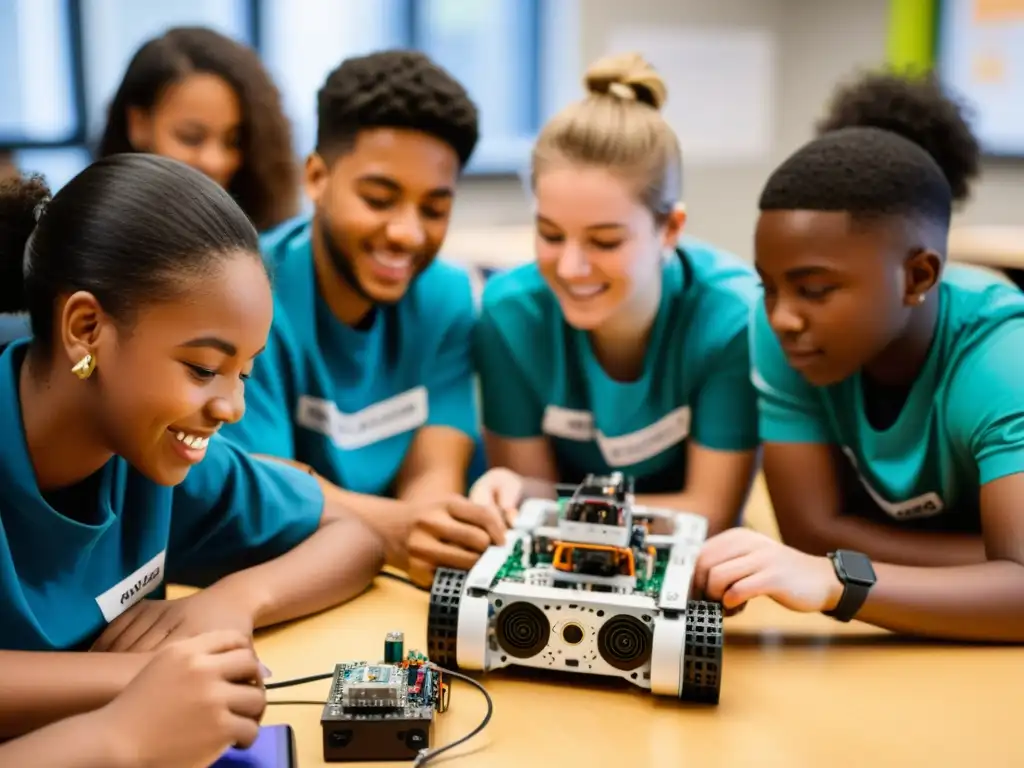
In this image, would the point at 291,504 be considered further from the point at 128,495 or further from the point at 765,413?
the point at 765,413

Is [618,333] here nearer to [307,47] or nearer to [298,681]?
[298,681]

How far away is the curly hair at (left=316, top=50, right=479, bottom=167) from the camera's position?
161 cm

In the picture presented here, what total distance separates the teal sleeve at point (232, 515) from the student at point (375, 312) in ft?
0.66

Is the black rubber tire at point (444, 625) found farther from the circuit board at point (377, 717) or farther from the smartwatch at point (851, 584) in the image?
the smartwatch at point (851, 584)

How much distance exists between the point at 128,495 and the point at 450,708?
40cm

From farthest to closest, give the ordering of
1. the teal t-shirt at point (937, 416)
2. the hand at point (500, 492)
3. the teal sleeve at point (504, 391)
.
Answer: the teal sleeve at point (504, 391), the hand at point (500, 492), the teal t-shirt at point (937, 416)

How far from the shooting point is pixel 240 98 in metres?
2.03

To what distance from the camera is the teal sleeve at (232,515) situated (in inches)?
47.2

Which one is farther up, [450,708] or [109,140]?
[109,140]

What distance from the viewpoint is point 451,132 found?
1636 mm

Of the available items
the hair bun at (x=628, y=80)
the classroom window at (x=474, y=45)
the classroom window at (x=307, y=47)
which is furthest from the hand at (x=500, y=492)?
the classroom window at (x=474, y=45)

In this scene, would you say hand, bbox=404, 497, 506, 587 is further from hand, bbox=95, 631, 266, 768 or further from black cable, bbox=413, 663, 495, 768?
hand, bbox=95, 631, 266, 768

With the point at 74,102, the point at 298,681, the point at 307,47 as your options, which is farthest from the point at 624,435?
the point at 307,47

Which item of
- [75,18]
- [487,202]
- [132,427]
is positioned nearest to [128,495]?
[132,427]
